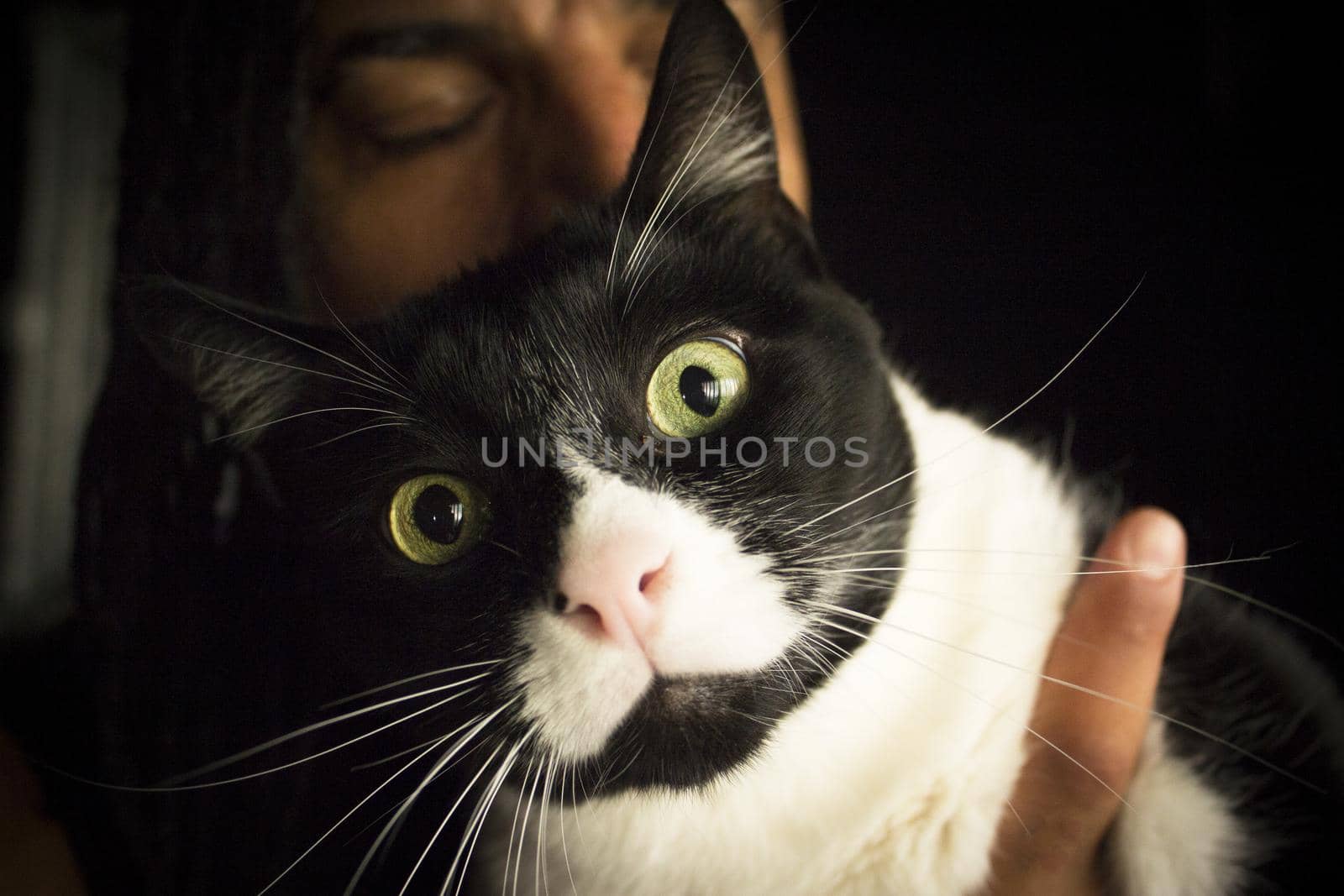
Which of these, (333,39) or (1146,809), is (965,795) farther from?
(333,39)

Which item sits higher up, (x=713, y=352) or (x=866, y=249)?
(x=866, y=249)

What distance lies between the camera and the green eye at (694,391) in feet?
1.70

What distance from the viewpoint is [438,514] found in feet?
1.76

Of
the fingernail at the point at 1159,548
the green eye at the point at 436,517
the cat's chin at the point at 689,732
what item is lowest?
the cat's chin at the point at 689,732

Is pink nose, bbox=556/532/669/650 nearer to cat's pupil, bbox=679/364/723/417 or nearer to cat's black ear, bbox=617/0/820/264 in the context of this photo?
cat's pupil, bbox=679/364/723/417

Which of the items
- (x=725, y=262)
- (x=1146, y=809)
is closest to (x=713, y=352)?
(x=725, y=262)

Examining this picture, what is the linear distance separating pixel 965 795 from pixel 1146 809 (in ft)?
0.44

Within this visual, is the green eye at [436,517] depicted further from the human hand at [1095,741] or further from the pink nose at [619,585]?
the human hand at [1095,741]

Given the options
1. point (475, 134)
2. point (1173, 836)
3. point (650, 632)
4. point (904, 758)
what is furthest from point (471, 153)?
point (1173, 836)

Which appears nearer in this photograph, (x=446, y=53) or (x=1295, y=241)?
(x=1295, y=241)

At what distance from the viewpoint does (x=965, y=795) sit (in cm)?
55

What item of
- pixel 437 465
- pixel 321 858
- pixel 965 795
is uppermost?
pixel 437 465

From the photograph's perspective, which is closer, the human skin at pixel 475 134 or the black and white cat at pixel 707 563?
the black and white cat at pixel 707 563

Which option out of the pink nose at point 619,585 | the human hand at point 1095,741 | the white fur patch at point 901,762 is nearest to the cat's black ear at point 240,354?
the pink nose at point 619,585
